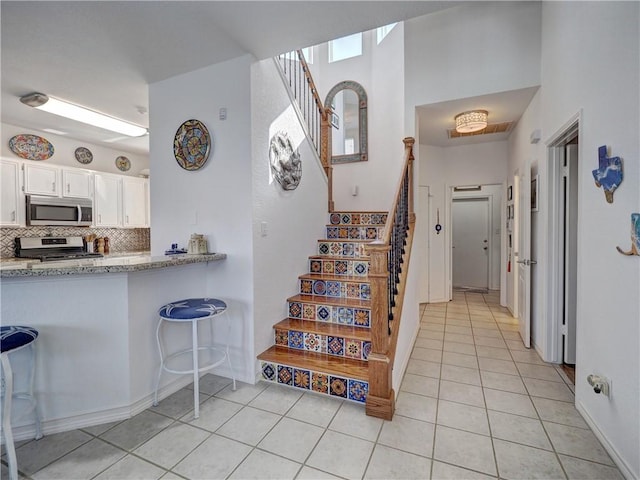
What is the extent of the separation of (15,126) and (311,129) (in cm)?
375

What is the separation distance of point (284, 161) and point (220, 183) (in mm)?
688

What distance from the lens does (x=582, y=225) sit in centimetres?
206

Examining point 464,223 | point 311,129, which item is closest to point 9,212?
point 311,129

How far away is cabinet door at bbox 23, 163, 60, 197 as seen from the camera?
3.74 meters

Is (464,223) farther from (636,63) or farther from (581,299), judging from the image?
(636,63)

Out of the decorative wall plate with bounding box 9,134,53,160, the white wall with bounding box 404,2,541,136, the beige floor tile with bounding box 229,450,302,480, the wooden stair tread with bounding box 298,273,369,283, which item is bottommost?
the beige floor tile with bounding box 229,450,302,480

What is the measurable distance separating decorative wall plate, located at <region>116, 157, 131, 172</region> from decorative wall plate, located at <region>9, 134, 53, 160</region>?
0.90 meters

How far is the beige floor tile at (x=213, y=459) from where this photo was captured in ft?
5.22

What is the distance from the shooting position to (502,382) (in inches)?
98.7

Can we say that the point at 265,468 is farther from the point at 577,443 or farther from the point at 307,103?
the point at 307,103

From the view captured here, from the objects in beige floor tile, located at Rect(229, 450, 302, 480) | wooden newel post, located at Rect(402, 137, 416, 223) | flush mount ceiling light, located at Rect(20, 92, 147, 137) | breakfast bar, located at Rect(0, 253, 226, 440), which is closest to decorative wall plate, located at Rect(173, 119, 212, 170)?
breakfast bar, located at Rect(0, 253, 226, 440)

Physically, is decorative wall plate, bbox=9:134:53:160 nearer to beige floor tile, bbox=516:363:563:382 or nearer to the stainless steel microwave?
the stainless steel microwave

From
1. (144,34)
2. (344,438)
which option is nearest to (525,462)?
(344,438)

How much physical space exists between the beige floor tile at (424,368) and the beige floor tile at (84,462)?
2.23 metres
